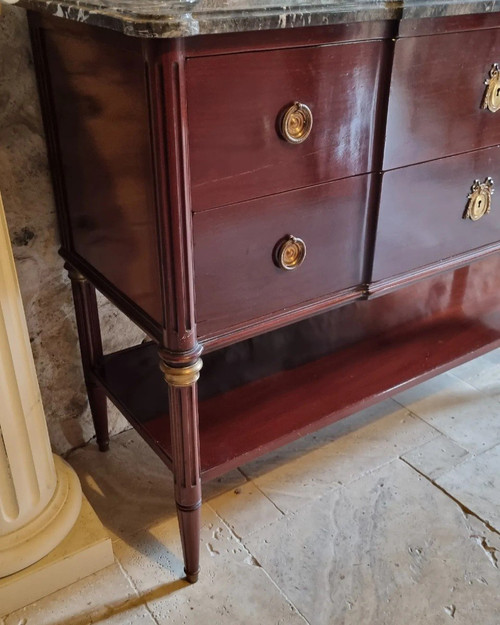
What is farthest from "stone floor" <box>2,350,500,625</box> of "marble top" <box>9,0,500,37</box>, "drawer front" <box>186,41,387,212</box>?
"marble top" <box>9,0,500,37</box>

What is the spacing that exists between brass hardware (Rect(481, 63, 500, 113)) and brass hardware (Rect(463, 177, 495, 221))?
0.16m

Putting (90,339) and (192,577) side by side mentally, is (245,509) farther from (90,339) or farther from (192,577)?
(90,339)

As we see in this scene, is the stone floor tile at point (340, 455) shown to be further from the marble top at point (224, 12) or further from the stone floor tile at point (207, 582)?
the marble top at point (224, 12)

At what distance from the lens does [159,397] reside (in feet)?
4.90

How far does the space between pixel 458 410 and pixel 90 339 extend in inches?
42.4

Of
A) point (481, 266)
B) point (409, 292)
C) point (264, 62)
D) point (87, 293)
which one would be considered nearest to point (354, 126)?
point (264, 62)

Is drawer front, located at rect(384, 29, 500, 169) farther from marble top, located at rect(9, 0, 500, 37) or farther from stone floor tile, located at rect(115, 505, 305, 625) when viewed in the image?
stone floor tile, located at rect(115, 505, 305, 625)

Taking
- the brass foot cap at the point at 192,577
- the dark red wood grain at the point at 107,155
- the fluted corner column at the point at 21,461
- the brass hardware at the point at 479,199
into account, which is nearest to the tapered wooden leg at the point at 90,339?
the dark red wood grain at the point at 107,155

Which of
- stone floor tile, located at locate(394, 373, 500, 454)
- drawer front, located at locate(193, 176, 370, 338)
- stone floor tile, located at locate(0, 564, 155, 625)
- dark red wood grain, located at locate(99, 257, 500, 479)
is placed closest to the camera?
drawer front, located at locate(193, 176, 370, 338)

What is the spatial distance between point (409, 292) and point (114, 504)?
0.99 meters

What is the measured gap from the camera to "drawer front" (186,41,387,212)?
3.15ft

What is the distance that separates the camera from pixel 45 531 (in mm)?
1357

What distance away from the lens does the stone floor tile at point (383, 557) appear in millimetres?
1327

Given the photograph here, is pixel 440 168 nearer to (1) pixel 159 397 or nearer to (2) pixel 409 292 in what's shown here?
(2) pixel 409 292
